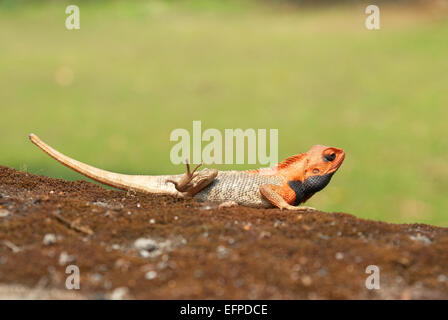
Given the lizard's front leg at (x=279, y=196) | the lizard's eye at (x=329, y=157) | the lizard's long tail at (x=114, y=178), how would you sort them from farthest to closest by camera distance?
the lizard's eye at (x=329, y=157) < the lizard's long tail at (x=114, y=178) < the lizard's front leg at (x=279, y=196)

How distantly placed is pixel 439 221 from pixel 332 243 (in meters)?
7.35

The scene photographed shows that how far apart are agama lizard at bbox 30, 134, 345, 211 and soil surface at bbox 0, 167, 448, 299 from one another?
70 cm

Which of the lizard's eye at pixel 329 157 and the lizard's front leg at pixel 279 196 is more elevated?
the lizard's eye at pixel 329 157

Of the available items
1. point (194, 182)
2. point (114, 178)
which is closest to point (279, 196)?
point (194, 182)

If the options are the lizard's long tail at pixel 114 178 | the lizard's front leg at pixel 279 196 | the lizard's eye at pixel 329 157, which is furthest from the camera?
the lizard's eye at pixel 329 157

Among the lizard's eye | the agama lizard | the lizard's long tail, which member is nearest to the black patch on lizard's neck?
the agama lizard

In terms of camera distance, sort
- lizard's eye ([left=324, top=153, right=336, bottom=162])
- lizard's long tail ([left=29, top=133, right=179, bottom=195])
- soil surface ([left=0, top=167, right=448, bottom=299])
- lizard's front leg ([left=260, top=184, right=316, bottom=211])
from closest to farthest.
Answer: soil surface ([left=0, top=167, right=448, bottom=299]) < lizard's front leg ([left=260, top=184, right=316, bottom=211]) < lizard's long tail ([left=29, top=133, right=179, bottom=195]) < lizard's eye ([left=324, top=153, right=336, bottom=162])

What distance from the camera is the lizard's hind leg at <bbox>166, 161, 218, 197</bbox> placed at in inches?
220

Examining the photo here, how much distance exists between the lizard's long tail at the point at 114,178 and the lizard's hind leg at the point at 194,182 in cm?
10

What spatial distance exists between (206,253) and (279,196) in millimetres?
1731

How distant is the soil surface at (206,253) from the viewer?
11.6ft

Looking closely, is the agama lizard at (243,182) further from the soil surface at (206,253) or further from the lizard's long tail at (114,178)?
the soil surface at (206,253)

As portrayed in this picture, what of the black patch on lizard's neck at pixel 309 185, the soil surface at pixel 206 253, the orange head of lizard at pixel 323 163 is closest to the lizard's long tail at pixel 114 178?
the soil surface at pixel 206 253

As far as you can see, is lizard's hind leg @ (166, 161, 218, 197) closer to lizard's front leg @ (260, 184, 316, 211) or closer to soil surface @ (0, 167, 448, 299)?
lizard's front leg @ (260, 184, 316, 211)
